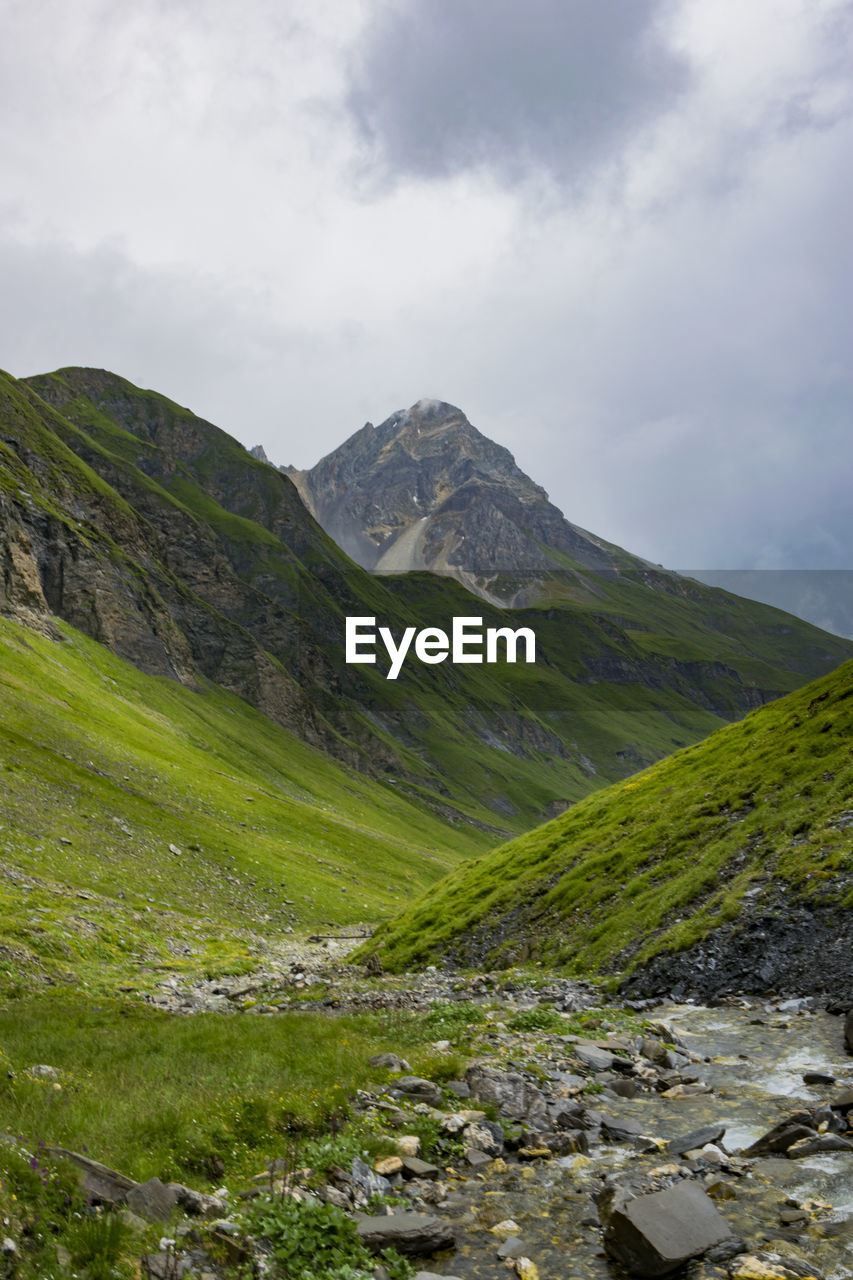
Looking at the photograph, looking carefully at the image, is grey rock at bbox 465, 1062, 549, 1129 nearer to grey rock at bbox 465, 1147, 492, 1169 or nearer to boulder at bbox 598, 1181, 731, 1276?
grey rock at bbox 465, 1147, 492, 1169

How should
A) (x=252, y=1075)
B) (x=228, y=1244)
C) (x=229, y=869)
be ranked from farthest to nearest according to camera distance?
(x=229, y=869), (x=252, y=1075), (x=228, y=1244)

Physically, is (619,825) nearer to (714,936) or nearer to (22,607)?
(714,936)

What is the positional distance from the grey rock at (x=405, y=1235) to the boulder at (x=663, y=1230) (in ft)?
7.38

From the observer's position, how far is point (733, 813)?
40.8 metres

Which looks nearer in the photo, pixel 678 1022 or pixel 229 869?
pixel 678 1022

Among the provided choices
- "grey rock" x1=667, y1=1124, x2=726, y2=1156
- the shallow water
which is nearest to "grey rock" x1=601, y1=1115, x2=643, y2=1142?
the shallow water

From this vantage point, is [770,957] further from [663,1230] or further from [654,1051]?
[663,1230]

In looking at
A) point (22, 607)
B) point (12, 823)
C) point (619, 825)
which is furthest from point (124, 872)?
point (22, 607)

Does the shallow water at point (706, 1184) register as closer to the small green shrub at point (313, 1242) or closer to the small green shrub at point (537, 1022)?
the small green shrub at point (313, 1242)

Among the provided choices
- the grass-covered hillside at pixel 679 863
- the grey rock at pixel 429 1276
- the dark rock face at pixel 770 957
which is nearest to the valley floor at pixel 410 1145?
the grey rock at pixel 429 1276

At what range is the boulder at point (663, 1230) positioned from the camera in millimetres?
9266

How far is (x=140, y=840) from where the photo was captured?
234ft

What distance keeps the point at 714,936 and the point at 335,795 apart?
15379 centimetres

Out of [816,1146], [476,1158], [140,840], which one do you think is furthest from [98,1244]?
[140,840]
